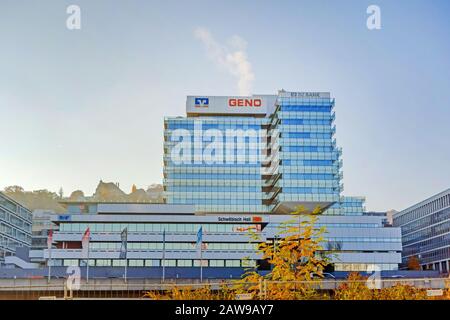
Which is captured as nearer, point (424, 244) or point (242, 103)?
point (424, 244)

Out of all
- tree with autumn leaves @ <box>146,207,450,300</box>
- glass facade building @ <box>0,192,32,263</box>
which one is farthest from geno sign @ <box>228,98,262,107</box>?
tree with autumn leaves @ <box>146,207,450,300</box>

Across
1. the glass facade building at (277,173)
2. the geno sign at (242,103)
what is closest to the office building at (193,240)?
the glass facade building at (277,173)

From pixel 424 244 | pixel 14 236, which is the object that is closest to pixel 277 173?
pixel 424 244

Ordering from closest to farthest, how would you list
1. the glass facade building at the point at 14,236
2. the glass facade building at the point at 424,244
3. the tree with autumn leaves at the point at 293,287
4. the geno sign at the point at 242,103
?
the tree with autumn leaves at the point at 293,287 → the glass facade building at the point at 424,244 → the glass facade building at the point at 14,236 → the geno sign at the point at 242,103

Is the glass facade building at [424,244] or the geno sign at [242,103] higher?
the geno sign at [242,103]

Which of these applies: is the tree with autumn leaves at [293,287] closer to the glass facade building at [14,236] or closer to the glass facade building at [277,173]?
the glass facade building at [14,236]

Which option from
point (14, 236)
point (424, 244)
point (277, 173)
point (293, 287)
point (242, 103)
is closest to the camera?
point (293, 287)

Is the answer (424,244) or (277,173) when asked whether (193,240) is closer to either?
(277,173)

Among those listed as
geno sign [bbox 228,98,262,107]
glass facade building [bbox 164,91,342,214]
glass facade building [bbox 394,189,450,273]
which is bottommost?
glass facade building [bbox 394,189,450,273]

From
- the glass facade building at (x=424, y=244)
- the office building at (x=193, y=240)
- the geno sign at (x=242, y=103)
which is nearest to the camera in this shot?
the glass facade building at (x=424, y=244)

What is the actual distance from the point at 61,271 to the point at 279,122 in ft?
68.7

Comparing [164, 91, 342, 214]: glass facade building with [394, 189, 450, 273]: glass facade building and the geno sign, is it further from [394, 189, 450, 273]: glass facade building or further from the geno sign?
[394, 189, 450, 273]: glass facade building

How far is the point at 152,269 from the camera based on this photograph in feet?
149

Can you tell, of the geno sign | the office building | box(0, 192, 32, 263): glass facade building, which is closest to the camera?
box(0, 192, 32, 263): glass facade building
